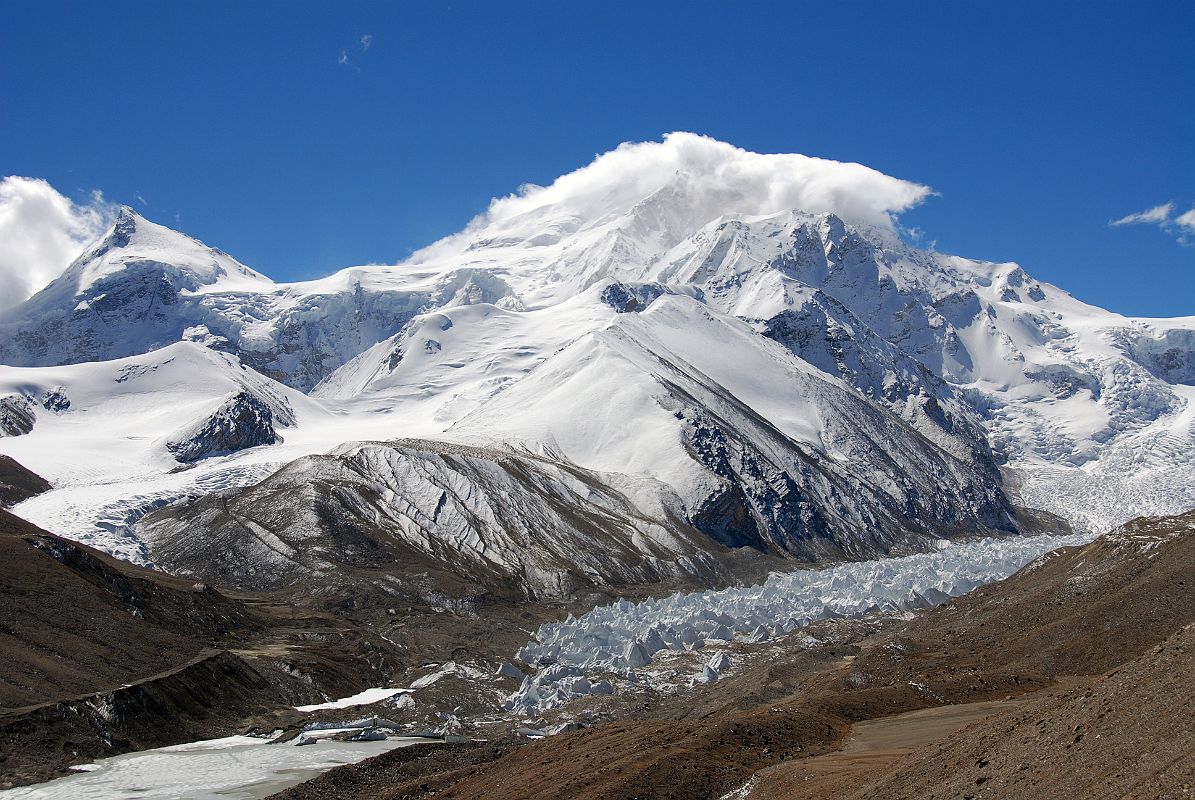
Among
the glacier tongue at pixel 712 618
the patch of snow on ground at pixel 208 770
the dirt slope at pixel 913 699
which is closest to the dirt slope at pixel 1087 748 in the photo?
the dirt slope at pixel 913 699

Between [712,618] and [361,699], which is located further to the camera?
[712,618]

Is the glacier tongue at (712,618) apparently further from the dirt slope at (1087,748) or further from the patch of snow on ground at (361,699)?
the dirt slope at (1087,748)

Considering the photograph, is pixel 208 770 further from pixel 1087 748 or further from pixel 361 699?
pixel 1087 748

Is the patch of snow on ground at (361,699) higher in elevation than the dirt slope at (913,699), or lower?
higher

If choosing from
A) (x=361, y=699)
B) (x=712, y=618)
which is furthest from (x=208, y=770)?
(x=712, y=618)

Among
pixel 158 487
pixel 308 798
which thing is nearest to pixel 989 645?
pixel 308 798

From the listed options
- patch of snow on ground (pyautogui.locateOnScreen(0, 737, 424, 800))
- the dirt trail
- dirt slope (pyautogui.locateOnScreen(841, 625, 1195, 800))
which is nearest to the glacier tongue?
patch of snow on ground (pyautogui.locateOnScreen(0, 737, 424, 800))
